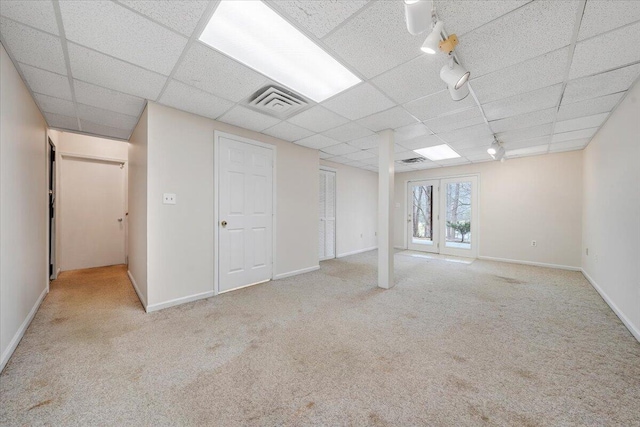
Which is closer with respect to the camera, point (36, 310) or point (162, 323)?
point (162, 323)

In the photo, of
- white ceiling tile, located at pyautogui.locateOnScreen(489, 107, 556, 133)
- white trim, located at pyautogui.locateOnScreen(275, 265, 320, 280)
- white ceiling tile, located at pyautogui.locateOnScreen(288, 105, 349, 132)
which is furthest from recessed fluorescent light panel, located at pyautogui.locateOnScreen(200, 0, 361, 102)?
white trim, located at pyautogui.locateOnScreen(275, 265, 320, 280)

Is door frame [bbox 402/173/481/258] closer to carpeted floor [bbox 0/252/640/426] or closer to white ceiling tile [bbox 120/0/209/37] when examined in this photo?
carpeted floor [bbox 0/252/640/426]

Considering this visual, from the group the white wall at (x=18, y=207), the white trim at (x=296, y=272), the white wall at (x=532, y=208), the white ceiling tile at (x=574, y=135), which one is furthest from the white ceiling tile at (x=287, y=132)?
the white wall at (x=532, y=208)

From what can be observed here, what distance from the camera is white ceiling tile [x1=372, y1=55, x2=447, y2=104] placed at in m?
2.03

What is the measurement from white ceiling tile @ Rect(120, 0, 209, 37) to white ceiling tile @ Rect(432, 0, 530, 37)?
59.9 inches

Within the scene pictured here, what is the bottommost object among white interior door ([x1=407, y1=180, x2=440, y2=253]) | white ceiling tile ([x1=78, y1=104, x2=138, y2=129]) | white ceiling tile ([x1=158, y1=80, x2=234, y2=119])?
white interior door ([x1=407, y1=180, x2=440, y2=253])

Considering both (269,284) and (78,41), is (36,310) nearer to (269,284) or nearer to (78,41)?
(269,284)

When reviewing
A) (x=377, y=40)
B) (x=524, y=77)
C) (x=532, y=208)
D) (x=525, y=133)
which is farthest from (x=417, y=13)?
(x=532, y=208)

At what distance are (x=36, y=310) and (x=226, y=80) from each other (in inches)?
132

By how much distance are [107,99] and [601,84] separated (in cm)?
517

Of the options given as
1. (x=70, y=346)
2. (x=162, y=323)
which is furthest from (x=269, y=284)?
(x=70, y=346)

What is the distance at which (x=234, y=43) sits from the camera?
1841 mm

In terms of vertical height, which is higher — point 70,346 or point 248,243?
point 248,243

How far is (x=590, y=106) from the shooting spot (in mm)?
2789
